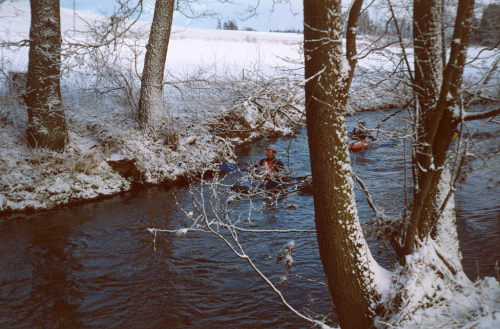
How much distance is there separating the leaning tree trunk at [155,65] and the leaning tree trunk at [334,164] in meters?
7.37

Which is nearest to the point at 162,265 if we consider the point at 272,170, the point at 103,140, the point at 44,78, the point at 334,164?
the point at 272,170

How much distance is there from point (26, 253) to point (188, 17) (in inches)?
297

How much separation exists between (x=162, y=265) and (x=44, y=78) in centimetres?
512

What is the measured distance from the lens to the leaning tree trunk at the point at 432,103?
2.99 metres

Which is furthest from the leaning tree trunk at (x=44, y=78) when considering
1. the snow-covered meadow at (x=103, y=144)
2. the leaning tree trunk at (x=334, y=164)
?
the leaning tree trunk at (x=334, y=164)

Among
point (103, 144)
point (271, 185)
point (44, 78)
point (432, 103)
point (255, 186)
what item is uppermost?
point (44, 78)

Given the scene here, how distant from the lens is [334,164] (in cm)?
306

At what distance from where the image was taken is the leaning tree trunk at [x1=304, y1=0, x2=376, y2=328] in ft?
9.71

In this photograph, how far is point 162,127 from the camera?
10.1 m

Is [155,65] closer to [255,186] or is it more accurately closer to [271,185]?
[271,185]

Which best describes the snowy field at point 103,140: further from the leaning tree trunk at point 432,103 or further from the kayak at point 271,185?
the leaning tree trunk at point 432,103

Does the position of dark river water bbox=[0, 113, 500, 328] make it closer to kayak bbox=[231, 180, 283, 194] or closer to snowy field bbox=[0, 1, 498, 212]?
kayak bbox=[231, 180, 283, 194]

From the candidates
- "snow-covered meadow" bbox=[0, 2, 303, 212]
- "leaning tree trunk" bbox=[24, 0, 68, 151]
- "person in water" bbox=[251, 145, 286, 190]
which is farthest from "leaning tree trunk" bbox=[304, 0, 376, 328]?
"leaning tree trunk" bbox=[24, 0, 68, 151]

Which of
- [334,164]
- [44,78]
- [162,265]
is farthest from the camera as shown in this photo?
[44,78]
